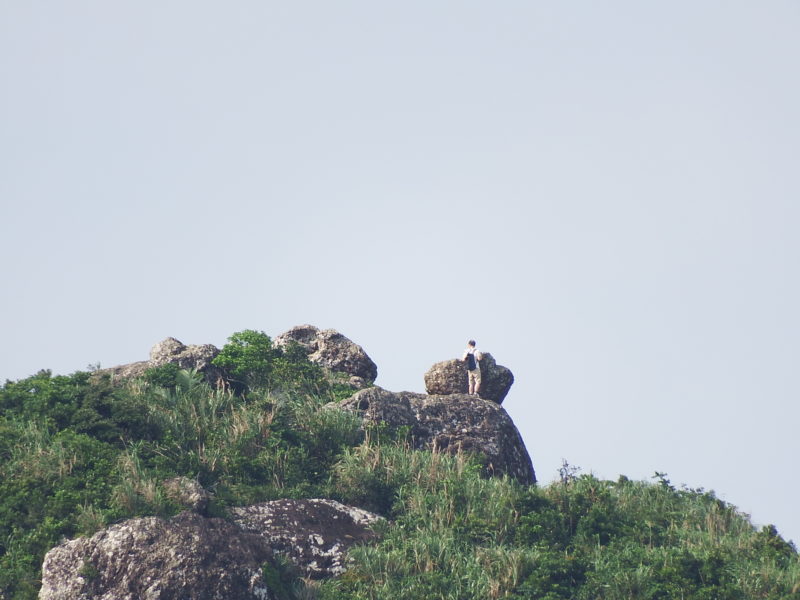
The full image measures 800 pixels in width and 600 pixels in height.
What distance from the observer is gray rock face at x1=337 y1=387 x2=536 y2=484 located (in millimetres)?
25391

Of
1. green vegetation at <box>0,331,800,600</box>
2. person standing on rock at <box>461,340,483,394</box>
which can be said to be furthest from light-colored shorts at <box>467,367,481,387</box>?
green vegetation at <box>0,331,800,600</box>

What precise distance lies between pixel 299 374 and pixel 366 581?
10.4 m

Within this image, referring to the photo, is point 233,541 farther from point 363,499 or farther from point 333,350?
point 333,350

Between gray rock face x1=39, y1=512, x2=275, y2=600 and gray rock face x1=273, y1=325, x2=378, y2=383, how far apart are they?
12429mm

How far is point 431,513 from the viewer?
2039cm

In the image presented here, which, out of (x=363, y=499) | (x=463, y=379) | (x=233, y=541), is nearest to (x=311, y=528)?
(x=233, y=541)

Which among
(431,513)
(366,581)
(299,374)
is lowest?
(366,581)

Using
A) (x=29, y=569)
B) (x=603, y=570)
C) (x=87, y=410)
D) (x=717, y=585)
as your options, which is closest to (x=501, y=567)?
(x=603, y=570)

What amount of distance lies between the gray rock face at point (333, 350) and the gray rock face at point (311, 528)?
927 centimetres

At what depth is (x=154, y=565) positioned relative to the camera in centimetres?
1644

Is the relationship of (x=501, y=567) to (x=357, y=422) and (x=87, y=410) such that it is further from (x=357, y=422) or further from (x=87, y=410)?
(x=87, y=410)

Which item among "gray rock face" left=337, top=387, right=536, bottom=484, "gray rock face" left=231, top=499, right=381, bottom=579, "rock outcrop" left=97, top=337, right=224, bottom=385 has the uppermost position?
"rock outcrop" left=97, top=337, right=224, bottom=385

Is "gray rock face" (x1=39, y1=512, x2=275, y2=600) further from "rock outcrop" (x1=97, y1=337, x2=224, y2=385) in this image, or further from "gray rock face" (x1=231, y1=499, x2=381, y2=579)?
"rock outcrop" (x1=97, y1=337, x2=224, y2=385)

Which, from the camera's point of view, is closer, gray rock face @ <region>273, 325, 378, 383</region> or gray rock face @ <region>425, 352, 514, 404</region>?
gray rock face @ <region>273, 325, 378, 383</region>
